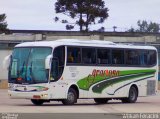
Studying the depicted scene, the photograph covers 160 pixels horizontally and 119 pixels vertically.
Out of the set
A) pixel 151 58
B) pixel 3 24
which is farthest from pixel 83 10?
pixel 151 58

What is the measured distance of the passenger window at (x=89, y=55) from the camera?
31094 millimetres

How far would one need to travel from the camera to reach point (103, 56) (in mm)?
32406

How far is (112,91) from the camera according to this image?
33094mm

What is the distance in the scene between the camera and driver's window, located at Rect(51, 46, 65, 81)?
2917 cm

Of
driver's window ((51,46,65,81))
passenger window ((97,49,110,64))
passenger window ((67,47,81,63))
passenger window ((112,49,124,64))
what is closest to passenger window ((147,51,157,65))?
passenger window ((112,49,124,64))

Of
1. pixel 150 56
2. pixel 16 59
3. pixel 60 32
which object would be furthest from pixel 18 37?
pixel 16 59

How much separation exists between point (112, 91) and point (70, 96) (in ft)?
11.5

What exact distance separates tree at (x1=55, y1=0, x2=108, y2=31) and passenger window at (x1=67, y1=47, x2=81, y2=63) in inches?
2405

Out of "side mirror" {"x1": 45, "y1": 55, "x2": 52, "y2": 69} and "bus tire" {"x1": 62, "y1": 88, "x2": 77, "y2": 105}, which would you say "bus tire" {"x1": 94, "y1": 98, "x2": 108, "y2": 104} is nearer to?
"bus tire" {"x1": 62, "y1": 88, "x2": 77, "y2": 105}

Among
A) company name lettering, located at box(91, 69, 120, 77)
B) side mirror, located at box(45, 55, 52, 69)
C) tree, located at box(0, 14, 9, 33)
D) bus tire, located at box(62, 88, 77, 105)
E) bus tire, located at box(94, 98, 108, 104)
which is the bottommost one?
bus tire, located at box(94, 98, 108, 104)

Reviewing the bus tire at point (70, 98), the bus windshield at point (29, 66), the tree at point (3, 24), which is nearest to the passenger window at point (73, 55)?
the bus windshield at point (29, 66)

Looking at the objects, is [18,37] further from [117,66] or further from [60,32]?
[117,66]

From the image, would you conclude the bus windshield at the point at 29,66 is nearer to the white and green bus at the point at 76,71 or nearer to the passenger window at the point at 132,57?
the white and green bus at the point at 76,71

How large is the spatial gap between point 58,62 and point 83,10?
65.8 m
